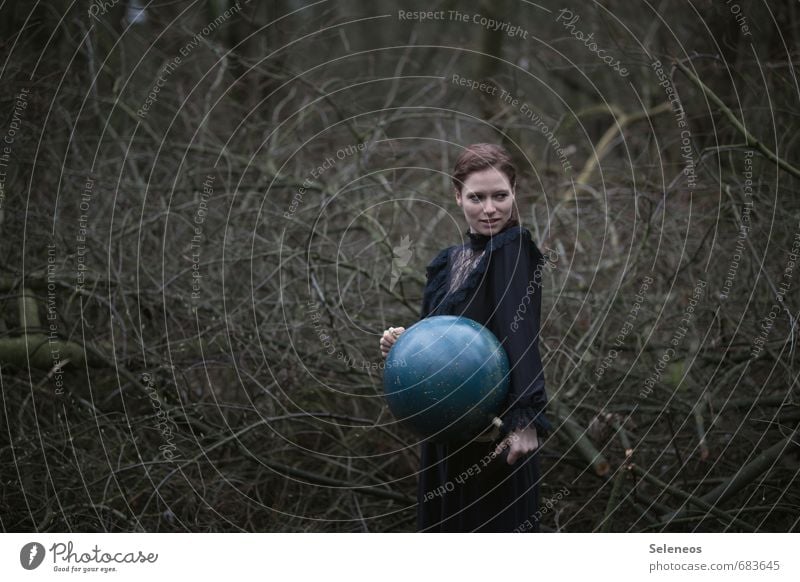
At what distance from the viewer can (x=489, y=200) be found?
11.7 feet

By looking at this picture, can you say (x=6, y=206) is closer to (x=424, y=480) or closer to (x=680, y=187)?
(x=424, y=480)

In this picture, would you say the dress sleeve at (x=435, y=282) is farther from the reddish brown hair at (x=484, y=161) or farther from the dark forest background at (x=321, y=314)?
the dark forest background at (x=321, y=314)

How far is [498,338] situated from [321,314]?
2648 millimetres

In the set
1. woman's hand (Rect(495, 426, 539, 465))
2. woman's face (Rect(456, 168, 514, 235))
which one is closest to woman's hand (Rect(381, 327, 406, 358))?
woman's face (Rect(456, 168, 514, 235))

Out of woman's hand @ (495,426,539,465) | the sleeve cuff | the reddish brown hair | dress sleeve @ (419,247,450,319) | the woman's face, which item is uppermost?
the reddish brown hair

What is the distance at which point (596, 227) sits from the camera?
7.20m

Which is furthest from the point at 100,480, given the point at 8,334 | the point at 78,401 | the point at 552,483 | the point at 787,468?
the point at 787,468

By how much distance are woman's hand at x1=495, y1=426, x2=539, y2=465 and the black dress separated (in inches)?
1.1

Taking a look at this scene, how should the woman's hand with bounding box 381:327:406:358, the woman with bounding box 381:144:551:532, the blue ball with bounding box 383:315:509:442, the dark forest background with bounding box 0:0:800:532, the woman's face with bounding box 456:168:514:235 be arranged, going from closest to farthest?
1. the blue ball with bounding box 383:315:509:442
2. the woman with bounding box 381:144:551:532
3. the woman's face with bounding box 456:168:514:235
4. the woman's hand with bounding box 381:327:406:358
5. the dark forest background with bounding box 0:0:800:532

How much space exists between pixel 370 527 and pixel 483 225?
2.55m

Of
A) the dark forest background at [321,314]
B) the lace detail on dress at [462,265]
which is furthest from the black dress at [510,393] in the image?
the dark forest background at [321,314]

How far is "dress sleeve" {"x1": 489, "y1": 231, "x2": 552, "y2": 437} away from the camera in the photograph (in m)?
3.32

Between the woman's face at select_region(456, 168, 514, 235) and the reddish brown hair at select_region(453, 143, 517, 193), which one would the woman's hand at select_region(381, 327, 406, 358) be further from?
the reddish brown hair at select_region(453, 143, 517, 193)

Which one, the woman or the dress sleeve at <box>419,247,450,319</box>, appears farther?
the dress sleeve at <box>419,247,450,319</box>
